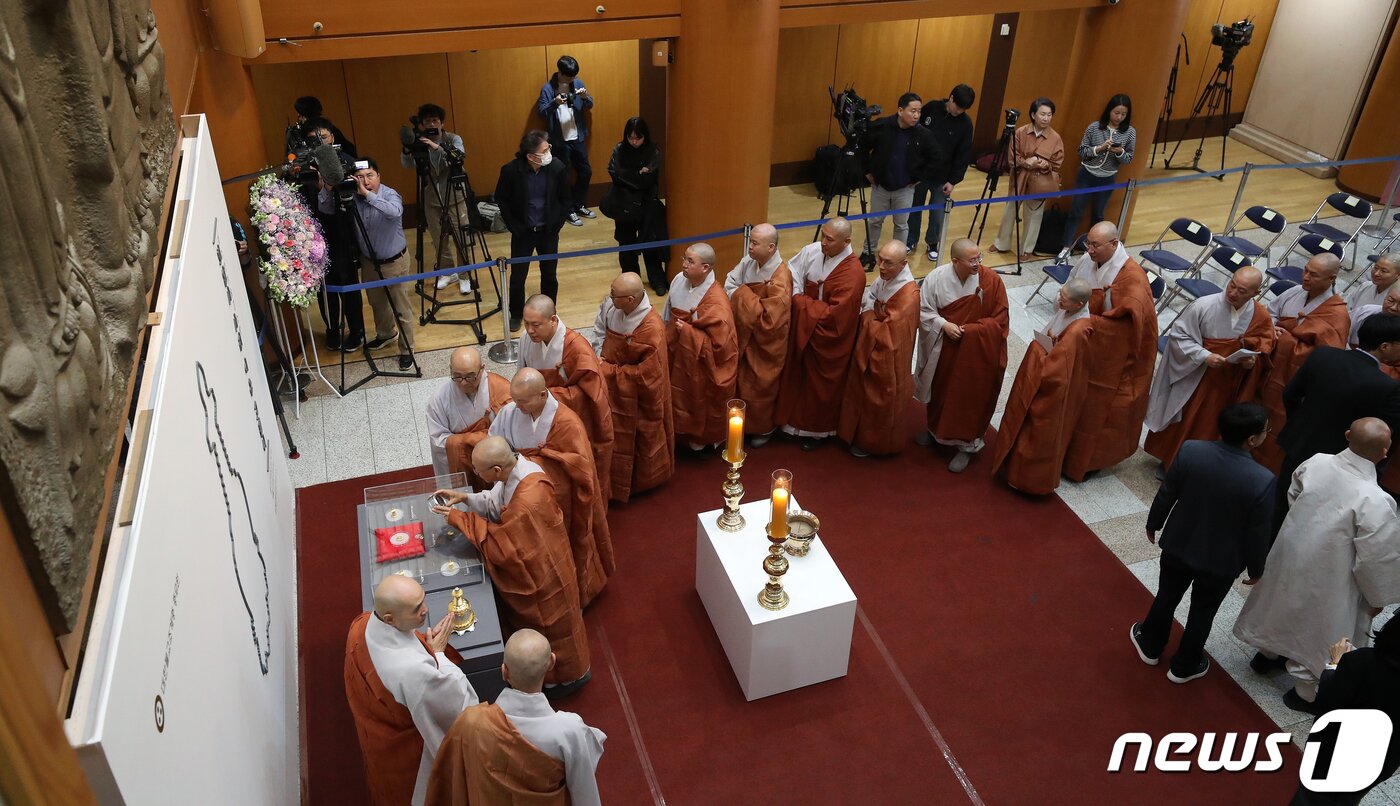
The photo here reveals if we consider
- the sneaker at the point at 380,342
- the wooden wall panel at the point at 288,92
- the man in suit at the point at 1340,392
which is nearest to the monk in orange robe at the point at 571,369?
the sneaker at the point at 380,342

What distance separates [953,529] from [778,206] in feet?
20.9

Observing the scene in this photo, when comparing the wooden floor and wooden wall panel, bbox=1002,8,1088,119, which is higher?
wooden wall panel, bbox=1002,8,1088,119

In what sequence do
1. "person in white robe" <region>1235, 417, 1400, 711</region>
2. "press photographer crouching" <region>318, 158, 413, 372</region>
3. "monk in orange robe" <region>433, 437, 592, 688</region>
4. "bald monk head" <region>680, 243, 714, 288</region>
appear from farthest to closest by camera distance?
1. "press photographer crouching" <region>318, 158, 413, 372</region>
2. "bald monk head" <region>680, 243, 714, 288</region>
3. "person in white robe" <region>1235, 417, 1400, 711</region>
4. "monk in orange robe" <region>433, 437, 592, 688</region>

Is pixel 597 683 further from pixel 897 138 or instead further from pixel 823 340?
pixel 897 138

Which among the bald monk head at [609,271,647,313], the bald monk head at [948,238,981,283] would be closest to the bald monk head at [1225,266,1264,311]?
the bald monk head at [948,238,981,283]

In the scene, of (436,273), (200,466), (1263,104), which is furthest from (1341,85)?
(200,466)

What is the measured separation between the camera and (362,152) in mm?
10977

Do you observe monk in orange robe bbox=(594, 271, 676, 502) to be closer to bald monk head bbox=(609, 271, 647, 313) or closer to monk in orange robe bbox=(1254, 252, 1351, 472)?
bald monk head bbox=(609, 271, 647, 313)

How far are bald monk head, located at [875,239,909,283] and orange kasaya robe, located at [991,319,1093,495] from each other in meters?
1.04

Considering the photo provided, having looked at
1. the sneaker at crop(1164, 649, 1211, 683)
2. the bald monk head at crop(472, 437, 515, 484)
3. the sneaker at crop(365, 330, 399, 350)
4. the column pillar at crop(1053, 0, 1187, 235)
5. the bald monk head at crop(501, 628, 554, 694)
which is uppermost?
the column pillar at crop(1053, 0, 1187, 235)

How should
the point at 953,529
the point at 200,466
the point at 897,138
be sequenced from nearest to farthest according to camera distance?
the point at 200,466 → the point at 953,529 → the point at 897,138

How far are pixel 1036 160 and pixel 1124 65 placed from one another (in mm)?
1244

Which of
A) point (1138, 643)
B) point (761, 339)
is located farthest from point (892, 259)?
point (1138, 643)

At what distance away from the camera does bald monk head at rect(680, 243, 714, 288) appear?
680 centimetres
